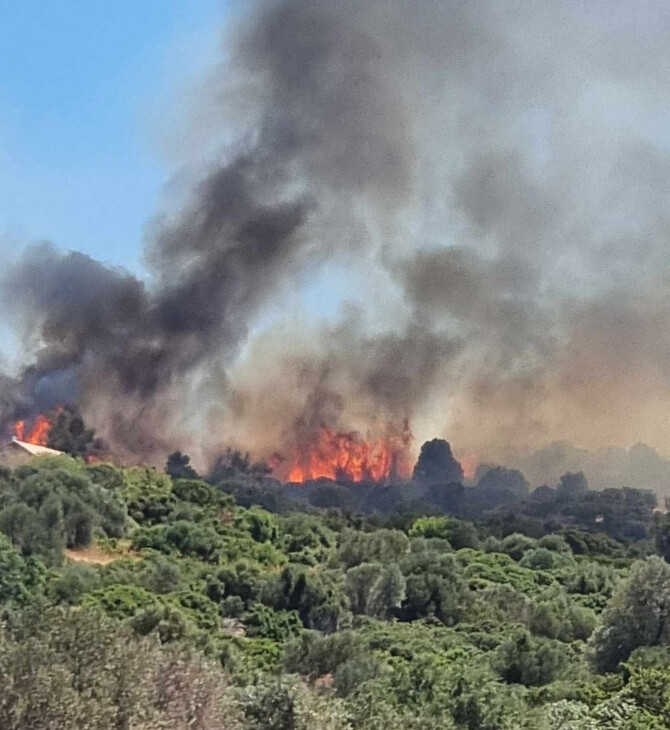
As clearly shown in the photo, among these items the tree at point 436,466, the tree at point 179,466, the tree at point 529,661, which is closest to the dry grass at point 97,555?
the tree at point 529,661

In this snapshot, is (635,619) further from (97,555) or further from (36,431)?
(36,431)

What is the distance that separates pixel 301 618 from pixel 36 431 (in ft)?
259

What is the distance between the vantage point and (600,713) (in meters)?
27.1

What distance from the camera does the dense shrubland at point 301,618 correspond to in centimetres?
2141

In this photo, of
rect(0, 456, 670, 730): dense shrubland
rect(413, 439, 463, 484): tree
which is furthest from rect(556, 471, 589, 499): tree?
rect(0, 456, 670, 730): dense shrubland

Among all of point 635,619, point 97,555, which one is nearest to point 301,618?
point 97,555

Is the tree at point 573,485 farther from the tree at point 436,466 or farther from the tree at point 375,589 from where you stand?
the tree at point 375,589

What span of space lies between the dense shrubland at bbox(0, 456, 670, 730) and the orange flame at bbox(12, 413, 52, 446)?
1203 inches

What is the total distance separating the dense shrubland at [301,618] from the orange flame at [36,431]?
3055 centimetres

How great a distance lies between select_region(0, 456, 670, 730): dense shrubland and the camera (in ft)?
70.2

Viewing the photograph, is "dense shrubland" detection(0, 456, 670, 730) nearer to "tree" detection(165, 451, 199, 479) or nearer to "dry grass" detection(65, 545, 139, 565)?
"dry grass" detection(65, 545, 139, 565)

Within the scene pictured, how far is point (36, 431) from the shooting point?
12356 centimetres

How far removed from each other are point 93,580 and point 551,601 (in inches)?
983

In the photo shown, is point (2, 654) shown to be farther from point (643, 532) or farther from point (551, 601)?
point (643, 532)
